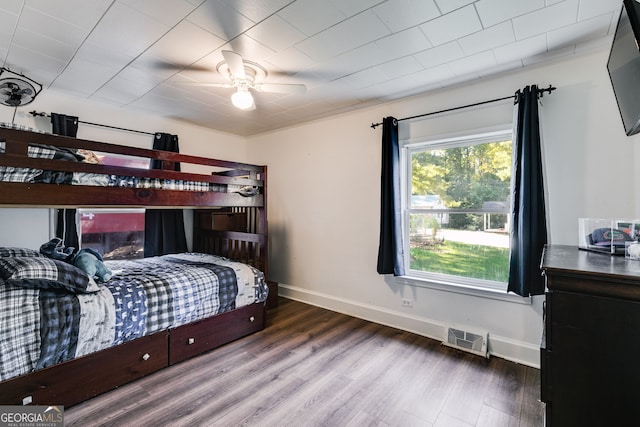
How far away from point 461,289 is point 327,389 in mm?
1517

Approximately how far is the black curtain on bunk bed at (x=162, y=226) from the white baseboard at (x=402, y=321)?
1.60 meters

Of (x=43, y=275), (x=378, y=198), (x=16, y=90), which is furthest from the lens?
(x=378, y=198)

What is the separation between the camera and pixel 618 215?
6.62ft

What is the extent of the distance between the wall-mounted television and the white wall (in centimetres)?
70

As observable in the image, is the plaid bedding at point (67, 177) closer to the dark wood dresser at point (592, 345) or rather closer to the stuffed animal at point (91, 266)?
the stuffed animal at point (91, 266)

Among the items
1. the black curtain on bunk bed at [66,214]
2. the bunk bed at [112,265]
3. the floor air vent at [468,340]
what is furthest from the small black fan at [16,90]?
the floor air vent at [468,340]

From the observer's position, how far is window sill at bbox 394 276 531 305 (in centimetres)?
240

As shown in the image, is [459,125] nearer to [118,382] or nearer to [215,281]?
[215,281]

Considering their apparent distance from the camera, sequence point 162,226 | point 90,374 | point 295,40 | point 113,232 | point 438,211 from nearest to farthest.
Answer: point 90,374, point 295,40, point 438,211, point 113,232, point 162,226

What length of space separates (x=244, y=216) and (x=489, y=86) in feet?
10.2

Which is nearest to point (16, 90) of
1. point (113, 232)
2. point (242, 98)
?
point (113, 232)

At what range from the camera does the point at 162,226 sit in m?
3.65

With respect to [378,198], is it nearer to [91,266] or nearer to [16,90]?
[91,266]

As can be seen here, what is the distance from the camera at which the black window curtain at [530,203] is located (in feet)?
7.19
